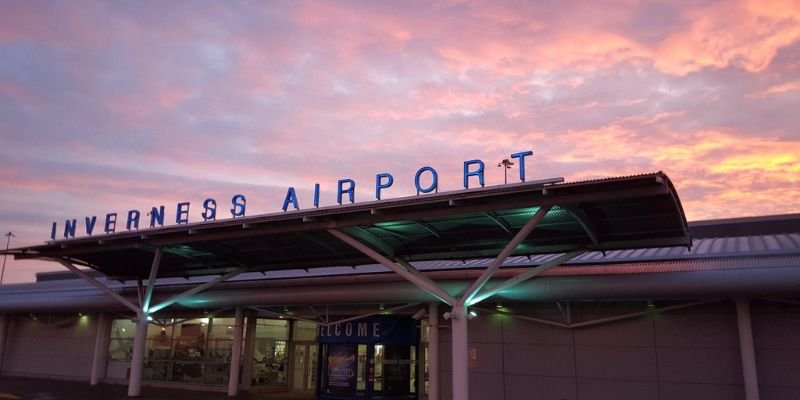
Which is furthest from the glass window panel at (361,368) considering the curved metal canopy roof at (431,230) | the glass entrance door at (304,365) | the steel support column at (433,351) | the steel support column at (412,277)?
the steel support column at (412,277)

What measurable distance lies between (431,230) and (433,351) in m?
6.74

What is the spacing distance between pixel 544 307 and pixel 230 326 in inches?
720

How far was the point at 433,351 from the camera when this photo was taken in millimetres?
25547

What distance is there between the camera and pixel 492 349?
971 inches

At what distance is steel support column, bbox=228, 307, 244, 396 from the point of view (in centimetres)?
3142

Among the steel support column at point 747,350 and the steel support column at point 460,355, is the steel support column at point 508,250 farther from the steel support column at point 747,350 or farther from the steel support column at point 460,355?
the steel support column at point 747,350

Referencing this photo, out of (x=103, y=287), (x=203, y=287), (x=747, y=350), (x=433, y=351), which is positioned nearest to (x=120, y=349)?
(x=103, y=287)

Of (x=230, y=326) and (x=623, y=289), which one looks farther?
(x=230, y=326)

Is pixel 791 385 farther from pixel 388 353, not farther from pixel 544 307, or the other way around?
pixel 388 353

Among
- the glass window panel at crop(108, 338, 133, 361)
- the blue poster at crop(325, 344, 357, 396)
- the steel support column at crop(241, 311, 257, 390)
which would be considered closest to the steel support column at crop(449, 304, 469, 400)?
the blue poster at crop(325, 344, 357, 396)

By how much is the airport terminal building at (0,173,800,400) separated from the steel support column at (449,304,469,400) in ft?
0.20

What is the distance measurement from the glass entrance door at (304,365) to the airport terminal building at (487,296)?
0.08m

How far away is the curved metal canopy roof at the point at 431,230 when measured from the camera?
658 inches

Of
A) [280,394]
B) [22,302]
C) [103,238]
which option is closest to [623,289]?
[280,394]
